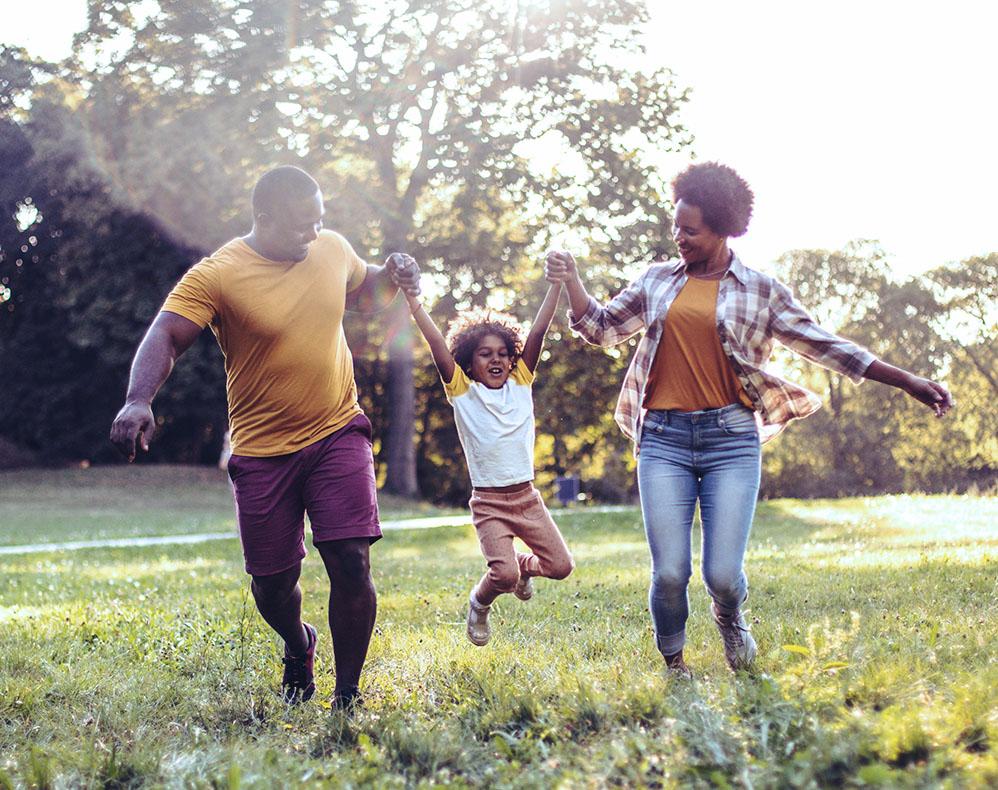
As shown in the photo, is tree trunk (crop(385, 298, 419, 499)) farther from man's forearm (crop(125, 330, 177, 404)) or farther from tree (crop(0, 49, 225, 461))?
man's forearm (crop(125, 330, 177, 404))

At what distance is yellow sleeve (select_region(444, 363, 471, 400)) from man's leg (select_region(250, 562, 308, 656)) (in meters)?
1.09

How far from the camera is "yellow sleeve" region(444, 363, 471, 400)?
18.7 feet

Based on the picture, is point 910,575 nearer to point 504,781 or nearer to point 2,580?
point 504,781

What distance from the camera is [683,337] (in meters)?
5.20

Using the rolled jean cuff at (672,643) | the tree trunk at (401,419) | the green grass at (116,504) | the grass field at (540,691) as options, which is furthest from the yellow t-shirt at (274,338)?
the tree trunk at (401,419)

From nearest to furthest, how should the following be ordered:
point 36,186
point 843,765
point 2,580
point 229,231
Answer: point 843,765 < point 2,580 < point 229,231 < point 36,186

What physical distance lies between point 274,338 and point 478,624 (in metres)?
1.93

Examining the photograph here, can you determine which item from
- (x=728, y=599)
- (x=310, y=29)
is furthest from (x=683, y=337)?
(x=310, y=29)

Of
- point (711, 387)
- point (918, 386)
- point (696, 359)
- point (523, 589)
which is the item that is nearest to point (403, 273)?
point (696, 359)

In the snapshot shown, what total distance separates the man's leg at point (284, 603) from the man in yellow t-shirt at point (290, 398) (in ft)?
0.05

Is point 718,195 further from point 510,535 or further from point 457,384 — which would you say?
point 510,535

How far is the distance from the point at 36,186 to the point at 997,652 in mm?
34739

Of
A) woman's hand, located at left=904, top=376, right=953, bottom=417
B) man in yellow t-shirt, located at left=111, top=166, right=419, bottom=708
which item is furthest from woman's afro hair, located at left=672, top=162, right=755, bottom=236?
man in yellow t-shirt, located at left=111, top=166, right=419, bottom=708

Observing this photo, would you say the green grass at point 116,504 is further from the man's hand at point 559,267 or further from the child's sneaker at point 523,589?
the man's hand at point 559,267
